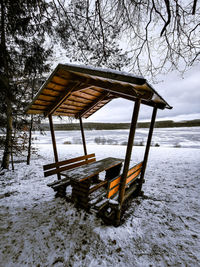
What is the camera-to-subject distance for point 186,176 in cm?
530

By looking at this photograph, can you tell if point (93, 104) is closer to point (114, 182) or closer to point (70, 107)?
point (70, 107)

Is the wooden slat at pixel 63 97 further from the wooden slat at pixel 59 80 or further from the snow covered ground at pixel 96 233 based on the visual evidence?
the snow covered ground at pixel 96 233

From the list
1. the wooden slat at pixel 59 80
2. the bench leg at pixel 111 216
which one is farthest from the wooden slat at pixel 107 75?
the bench leg at pixel 111 216

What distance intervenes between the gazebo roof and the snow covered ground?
2819 millimetres

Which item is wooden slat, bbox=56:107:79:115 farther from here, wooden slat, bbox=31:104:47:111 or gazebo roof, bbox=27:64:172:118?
wooden slat, bbox=31:104:47:111

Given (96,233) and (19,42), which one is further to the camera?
(19,42)

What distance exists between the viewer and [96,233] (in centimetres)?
245

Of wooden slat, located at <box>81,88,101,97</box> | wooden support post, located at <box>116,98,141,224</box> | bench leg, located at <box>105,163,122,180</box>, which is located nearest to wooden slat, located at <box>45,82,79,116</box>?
wooden slat, located at <box>81,88,101,97</box>

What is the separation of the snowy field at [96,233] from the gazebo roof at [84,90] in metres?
2.82

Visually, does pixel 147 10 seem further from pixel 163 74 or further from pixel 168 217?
pixel 168 217

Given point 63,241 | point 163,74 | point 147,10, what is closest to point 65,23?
point 147,10

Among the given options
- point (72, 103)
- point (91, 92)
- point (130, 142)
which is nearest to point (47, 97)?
point (72, 103)

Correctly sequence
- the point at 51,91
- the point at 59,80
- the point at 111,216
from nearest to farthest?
the point at 111,216 → the point at 59,80 → the point at 51,91

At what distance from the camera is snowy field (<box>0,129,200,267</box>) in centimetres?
200
